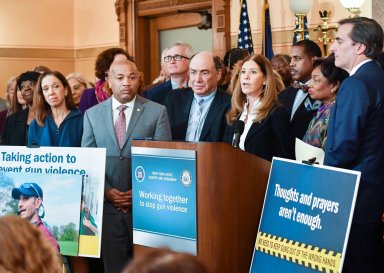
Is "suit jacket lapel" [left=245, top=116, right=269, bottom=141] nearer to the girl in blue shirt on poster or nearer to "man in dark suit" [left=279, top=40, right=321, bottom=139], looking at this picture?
"man in dark suit" [left=279, top=40, right=321, bottom=139]

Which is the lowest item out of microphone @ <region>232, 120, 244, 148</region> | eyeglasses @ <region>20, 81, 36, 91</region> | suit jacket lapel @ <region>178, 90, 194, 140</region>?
microphone @ <region>232, 120, 244, 148</region>

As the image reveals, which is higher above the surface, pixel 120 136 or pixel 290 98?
pixel 290 98

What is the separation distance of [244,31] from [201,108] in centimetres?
386

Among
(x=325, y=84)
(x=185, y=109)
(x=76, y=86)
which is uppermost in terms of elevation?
(x=76, y=86)

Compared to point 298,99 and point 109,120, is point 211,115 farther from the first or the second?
point 298,99

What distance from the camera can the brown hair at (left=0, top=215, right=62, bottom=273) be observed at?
6.15ft

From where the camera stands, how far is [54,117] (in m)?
4.94

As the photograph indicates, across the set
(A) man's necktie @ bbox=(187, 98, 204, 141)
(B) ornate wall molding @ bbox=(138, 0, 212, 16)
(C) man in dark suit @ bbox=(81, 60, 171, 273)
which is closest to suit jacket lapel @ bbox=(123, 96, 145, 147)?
(C) man in dark suit @ bbox=(81, 60, 171, 273)

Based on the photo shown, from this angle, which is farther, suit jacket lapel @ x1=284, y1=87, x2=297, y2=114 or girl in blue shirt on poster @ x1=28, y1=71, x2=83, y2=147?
suit jacket lapel @ x1=284, y1=87, x2=297, y2=114

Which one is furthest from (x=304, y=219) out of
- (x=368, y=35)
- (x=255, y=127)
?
(x=368, y=35)

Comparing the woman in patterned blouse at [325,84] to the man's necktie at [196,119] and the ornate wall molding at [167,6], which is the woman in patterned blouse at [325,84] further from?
the ornate wall molding at [167,6]

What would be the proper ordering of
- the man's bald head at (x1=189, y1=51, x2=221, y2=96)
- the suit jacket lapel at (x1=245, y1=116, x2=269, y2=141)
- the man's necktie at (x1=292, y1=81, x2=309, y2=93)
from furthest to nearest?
the man's necktie at (x1=292, y1=81, x2=309, y2=93) < the man's bald head at (x1=189, y1=51, x2=221, y2=96) < the suit jacket lapel at (x1=245, y1=116, x2=269, y2=141)

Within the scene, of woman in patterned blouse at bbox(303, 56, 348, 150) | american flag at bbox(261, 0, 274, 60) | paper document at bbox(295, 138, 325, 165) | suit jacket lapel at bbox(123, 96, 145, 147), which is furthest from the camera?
american flag at bbox(261, 0, 274, 60)

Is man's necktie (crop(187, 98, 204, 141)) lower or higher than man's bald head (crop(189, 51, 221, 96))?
lower
